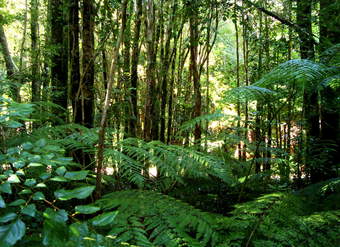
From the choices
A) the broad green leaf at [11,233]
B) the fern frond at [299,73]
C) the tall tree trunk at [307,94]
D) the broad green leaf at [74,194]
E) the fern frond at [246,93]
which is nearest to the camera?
the broad green leaf at [11,233]

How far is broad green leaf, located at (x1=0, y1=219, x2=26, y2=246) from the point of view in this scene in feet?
2.13

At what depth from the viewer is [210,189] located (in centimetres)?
466

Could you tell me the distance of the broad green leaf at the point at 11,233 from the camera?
650 mm

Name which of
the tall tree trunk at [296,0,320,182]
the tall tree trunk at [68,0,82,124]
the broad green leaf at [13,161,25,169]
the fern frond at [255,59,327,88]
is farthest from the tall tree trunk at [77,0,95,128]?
the tall tree trunk at [296,0,320,182]

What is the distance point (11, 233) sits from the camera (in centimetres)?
67

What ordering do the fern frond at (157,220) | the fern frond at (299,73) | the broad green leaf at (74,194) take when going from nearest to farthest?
the broad green leaf at (74,194) → the fern frond at (157,220) → the fern frond at (299,73)

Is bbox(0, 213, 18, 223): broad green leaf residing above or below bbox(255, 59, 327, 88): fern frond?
below

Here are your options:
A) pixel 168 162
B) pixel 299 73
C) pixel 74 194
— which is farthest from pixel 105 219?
pixel 299 73

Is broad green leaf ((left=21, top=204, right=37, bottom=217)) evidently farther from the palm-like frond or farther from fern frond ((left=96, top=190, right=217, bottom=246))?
the palm-like frond

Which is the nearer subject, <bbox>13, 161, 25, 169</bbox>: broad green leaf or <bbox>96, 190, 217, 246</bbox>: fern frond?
<bbox>13, 161, 25, 169</bbox>: broad green leaf

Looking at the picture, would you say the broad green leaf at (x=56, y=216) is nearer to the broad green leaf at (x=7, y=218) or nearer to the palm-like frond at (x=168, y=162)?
the broad green leaf at (x=7, y=218)

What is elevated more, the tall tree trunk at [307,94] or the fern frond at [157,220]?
the tall tree trunk at [307,94]

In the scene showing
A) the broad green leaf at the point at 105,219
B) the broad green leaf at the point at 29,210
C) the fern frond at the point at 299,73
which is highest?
the fern frond at the point at 299,73

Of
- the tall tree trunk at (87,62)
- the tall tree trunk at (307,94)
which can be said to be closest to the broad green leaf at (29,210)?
the tall tree trunk at (87,62)
